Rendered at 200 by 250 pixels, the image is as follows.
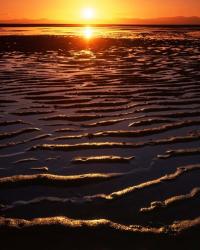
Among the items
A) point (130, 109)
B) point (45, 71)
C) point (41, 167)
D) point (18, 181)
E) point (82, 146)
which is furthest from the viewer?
point (45, 71)

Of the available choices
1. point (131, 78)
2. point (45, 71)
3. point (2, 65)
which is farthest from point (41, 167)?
point (2, 65)

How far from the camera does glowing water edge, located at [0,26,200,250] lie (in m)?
3.91

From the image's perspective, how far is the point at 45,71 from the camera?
15016mm

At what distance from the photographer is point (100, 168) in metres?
5.52

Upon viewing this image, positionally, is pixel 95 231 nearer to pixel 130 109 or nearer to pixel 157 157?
pixel 157 157

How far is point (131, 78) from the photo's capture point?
13.3 meters

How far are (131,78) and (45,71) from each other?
371cm

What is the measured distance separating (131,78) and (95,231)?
9.78 meters

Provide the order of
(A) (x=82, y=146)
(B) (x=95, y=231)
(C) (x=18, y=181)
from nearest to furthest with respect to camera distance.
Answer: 1. (B) (x=95, y=231)
2. (C) (x=18, y=181)
3. (A) (x=82, y=146)

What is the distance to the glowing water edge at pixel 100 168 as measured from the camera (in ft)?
12.8

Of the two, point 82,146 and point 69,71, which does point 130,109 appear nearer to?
point 82,146

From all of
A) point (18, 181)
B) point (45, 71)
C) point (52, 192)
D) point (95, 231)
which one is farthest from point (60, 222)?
point (45, 71)

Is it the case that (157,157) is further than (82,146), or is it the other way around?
(82,146)

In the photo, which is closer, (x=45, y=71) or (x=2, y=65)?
(x=45, y=71)
